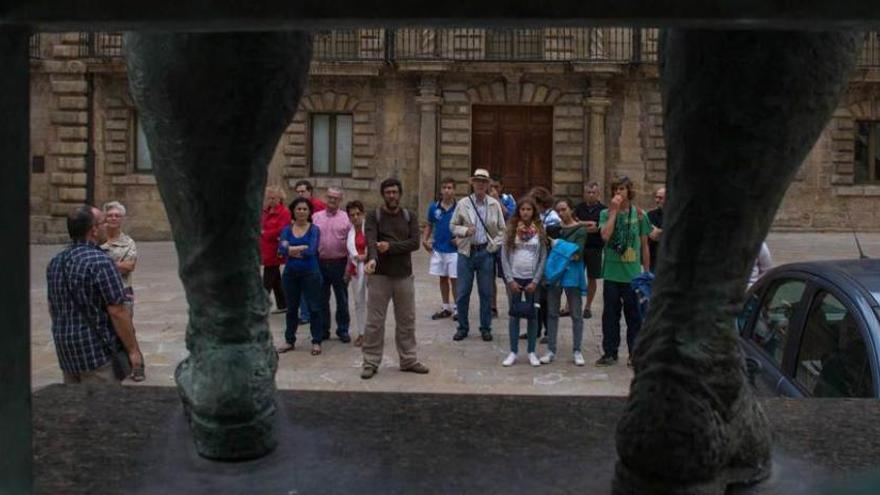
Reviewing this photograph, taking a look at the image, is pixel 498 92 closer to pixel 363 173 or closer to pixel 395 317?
pixel 363 173

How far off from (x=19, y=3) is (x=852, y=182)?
23.6 m

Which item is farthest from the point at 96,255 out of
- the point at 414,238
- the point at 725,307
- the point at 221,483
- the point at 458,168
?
the point at 458,168

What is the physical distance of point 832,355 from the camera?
3.54m

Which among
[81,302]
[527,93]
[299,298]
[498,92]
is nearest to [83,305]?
[81,302]

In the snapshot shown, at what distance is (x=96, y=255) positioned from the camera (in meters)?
4.89

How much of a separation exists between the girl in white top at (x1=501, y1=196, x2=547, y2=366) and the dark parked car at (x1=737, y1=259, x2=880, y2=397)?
381 cm

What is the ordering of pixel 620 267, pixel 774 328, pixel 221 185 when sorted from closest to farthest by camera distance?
pixel 221 185, pixel 774 328, pixel 620 267

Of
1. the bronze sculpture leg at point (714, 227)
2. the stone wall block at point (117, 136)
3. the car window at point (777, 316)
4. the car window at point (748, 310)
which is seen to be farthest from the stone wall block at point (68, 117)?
the bronze sculpture leg at point (714, 227)

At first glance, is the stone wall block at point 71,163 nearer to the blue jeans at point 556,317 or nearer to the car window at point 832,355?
the blue jeans at point 556,317

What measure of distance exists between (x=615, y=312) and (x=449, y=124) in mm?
15076

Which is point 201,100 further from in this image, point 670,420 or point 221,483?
point 670,420

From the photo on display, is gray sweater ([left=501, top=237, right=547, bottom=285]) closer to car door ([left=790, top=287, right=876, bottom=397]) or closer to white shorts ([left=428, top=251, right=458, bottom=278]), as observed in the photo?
white shorts ([left=428, top=251, right=458, bottom=278])

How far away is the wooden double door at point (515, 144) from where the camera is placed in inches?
882

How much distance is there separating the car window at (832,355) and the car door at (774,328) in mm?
62
